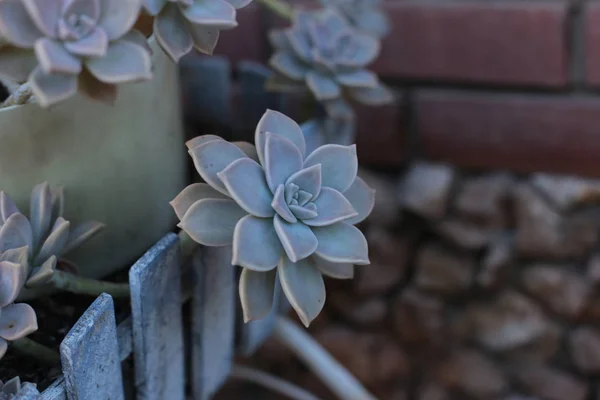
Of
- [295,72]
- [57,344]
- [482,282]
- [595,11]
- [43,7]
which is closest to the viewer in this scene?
[43,7]

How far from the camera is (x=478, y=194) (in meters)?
0.78

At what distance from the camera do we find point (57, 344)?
40 centimetres

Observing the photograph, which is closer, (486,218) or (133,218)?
(133,218)

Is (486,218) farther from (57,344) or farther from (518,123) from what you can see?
(57,344)

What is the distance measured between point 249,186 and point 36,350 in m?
0.17

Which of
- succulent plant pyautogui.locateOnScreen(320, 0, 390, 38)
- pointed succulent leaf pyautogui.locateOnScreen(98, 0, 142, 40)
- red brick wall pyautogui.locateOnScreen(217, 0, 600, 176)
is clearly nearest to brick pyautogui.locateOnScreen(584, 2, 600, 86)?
red brick wall pyautogui.locateOnScreen(217, 0, 600, 176)

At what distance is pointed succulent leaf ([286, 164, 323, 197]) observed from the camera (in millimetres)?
356

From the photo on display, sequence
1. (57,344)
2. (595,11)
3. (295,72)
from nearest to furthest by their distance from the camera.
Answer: (57,344) < (295,72) < (595,11)

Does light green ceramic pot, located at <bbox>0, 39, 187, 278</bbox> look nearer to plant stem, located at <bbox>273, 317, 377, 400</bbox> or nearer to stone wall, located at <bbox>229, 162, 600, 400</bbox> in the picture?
plant stem, located at <bbox>273, 317, 377, 400</bbox>

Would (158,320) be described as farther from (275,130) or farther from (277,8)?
(277,8)

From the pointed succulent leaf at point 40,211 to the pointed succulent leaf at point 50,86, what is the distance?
84 mm

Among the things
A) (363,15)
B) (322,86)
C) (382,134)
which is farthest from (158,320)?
(382,134)

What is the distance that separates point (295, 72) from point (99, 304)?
0.28 meters

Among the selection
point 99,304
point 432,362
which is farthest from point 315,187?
point 432,362
